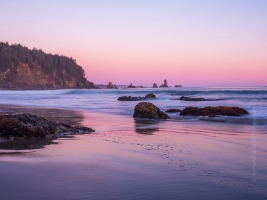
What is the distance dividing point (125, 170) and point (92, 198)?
0.96 metres

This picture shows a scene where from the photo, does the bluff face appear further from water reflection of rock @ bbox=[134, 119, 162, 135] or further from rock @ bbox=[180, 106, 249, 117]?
water reflection of rock @ bbox=[134, 119, 162, 135]

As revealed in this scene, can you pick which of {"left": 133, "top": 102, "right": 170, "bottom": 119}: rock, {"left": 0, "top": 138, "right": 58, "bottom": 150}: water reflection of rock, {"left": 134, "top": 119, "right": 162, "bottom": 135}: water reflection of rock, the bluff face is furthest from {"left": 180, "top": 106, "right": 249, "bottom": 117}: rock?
the bluff face

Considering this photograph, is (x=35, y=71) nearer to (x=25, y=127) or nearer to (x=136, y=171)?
(x=25, y=127)

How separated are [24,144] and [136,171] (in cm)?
241

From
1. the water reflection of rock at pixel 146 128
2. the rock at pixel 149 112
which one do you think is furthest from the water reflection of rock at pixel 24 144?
the rock at pixel 149 112

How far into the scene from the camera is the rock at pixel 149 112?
10.8 metres

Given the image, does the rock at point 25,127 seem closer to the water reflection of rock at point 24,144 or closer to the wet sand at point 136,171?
the water reflection of rock at point 24,144

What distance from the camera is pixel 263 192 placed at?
Result: 8.95 ft

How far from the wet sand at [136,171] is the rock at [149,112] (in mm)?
5422

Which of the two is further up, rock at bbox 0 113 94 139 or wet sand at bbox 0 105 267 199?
rock at bbox 0 113 94 139

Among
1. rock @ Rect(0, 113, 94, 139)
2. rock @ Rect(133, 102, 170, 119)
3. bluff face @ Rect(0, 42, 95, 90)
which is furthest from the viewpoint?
bluff face @ Rect(0, 42, 95, 90)

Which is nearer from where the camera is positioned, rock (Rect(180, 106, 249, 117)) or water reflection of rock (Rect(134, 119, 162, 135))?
water reflection of rock (Rect(134, 119, 162, 135))

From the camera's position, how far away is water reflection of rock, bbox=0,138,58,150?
15.6 feet

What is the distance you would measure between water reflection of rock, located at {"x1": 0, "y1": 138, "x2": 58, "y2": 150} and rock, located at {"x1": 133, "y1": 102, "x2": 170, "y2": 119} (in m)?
5.84
